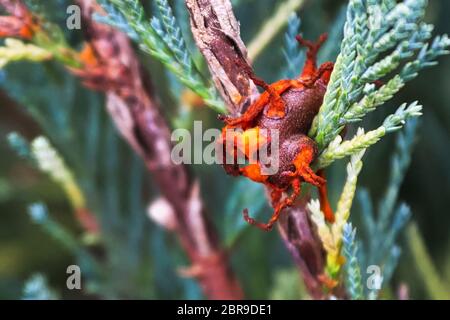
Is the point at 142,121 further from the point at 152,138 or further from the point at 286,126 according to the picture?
the point at 286,126

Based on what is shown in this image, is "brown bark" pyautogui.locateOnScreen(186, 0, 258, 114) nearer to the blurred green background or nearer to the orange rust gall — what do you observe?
the orange rust gall

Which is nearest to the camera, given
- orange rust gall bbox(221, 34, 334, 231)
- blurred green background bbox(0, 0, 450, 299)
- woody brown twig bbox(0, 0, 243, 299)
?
orange rust gall bbox(221, 34, 334, 231)

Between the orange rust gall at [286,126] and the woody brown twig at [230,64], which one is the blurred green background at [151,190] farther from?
the orange rust gall at [286,126]

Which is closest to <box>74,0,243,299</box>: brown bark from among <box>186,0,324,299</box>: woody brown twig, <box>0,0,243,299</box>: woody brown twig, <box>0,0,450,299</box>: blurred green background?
<box>0,0,243,299</box>: woody brown twig

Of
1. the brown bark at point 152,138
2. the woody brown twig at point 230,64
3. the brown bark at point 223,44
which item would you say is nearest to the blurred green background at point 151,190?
the brown bark at point 152,138

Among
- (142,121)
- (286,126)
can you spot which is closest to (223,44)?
(286,126)

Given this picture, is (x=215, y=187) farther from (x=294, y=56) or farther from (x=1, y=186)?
(x=294, y=56)
